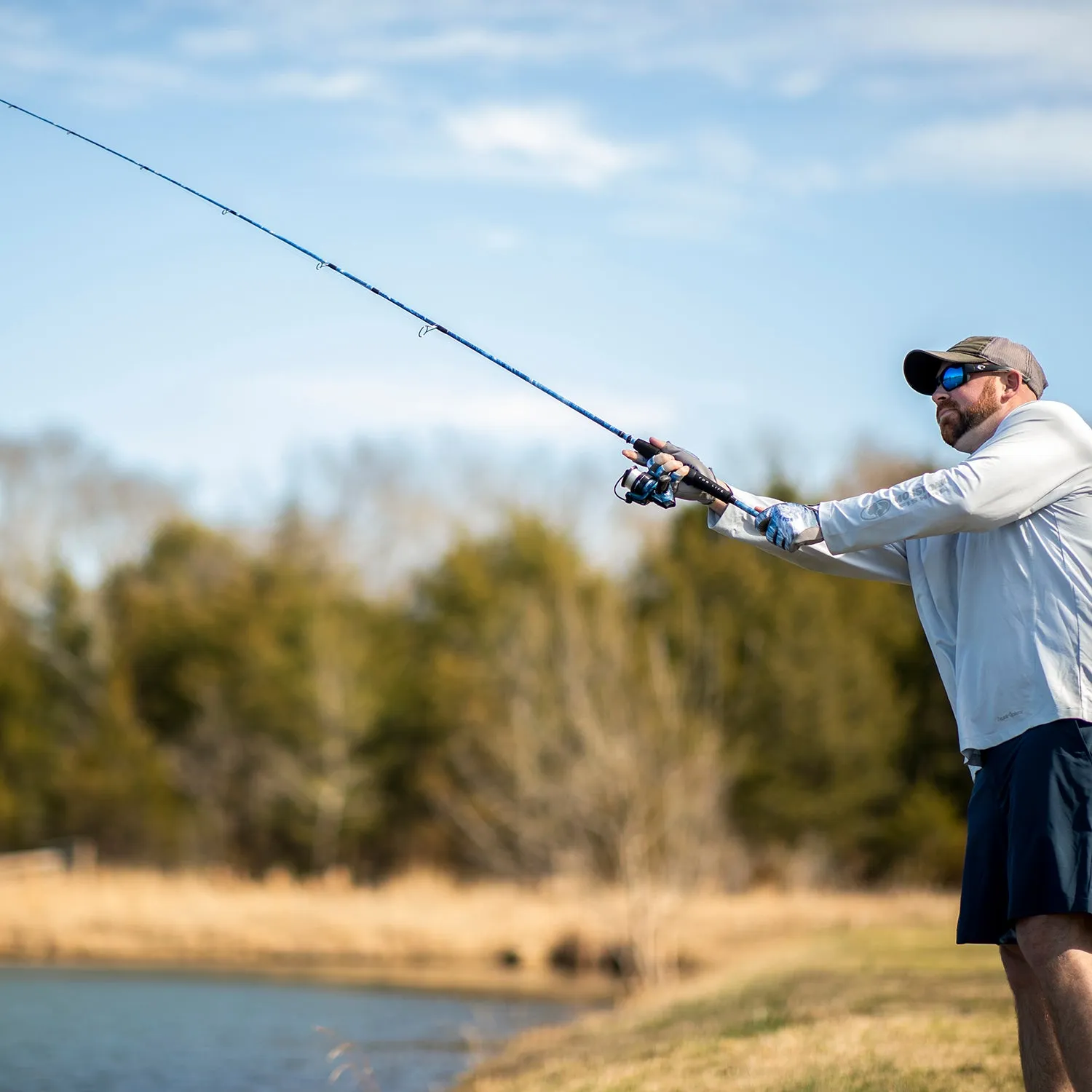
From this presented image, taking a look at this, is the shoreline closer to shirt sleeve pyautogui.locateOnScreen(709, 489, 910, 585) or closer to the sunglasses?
shirt sleeve pyautogui.locateOnScreen(709, 489, 910, 585)

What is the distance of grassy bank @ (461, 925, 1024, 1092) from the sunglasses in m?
2.85

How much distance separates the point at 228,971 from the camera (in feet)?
82.7

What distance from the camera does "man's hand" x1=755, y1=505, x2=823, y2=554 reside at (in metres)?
A: 3.94

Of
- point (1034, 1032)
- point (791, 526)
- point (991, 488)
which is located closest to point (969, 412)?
point (991, 488)

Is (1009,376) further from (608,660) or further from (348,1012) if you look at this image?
(608,660)

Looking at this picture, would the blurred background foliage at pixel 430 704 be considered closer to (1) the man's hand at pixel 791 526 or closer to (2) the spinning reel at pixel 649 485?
(2) the spinning reel at pixel 649 485

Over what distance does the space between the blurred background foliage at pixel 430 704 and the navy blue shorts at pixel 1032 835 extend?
26921 mm

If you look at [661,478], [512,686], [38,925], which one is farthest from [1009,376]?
[512,686]

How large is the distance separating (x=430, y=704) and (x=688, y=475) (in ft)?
122

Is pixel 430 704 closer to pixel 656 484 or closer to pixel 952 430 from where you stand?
pixel 656 484

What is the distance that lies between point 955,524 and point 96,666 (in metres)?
41.5

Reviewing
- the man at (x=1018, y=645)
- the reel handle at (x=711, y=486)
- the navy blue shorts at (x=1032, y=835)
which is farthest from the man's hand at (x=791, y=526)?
the navy blue shorts at (x=1032, y=835)

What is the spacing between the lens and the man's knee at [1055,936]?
11.6 ft

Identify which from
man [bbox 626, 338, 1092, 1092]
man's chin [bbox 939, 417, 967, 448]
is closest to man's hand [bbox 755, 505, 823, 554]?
man [bbox 626, 338, 1092, 1092]
